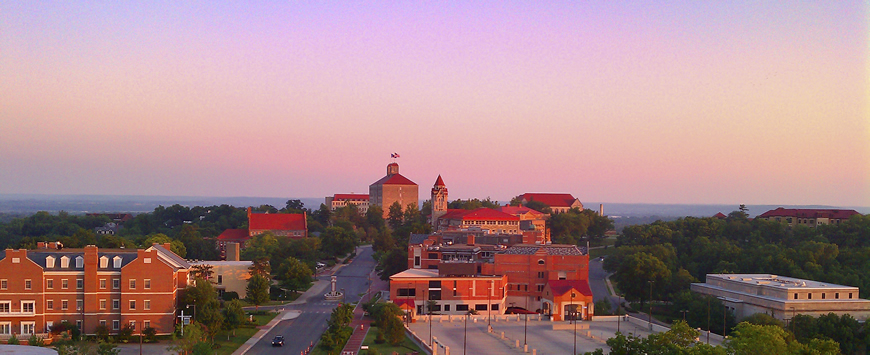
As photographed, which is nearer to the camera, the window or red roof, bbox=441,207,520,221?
the window

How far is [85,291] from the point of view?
50.8 m

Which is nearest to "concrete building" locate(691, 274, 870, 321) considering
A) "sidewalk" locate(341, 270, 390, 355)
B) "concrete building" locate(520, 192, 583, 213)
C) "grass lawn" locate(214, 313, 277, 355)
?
"sidewalk" locate(341, 270, 390, 355)

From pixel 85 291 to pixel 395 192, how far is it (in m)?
106

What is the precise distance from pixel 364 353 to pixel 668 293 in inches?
1729

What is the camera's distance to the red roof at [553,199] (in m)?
162

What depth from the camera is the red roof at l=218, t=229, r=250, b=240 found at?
111 m

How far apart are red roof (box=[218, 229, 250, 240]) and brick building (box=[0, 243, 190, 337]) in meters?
58.5

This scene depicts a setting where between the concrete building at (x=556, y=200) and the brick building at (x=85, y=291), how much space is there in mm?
115786

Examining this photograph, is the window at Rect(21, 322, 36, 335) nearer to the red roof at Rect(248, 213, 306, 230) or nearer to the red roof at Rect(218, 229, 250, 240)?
the red roof at Rect(218, 229, 250, 240)

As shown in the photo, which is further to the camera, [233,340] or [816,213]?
[816,213]

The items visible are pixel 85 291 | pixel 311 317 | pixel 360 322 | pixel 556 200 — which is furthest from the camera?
pixel 556 200

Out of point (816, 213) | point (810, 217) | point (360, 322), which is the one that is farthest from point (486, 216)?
point (360, 322)

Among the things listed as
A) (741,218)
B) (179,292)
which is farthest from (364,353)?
(741,218)

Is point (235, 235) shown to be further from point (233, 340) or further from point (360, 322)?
point (233, 340)
